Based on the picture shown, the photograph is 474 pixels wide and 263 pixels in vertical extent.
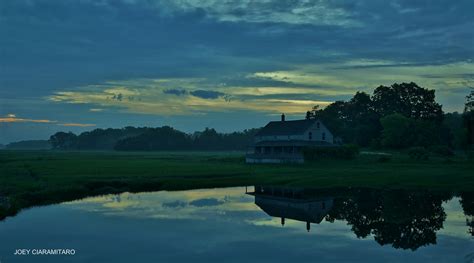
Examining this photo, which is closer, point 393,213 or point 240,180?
point 393,213

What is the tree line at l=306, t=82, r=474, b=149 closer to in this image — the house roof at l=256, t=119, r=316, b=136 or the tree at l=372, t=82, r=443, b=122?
the tree at l=372, t=82, r=443, b=122

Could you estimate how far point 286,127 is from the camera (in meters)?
85.2

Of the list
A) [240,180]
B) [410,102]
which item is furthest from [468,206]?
[410,102]

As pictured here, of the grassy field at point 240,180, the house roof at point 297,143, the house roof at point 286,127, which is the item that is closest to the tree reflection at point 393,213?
the grassy field at point 240,180

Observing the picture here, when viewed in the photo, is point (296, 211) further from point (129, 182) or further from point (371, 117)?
point (371, 117)

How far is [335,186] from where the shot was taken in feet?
159

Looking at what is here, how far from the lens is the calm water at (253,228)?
885 inches

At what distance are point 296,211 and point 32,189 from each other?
23.5 metres

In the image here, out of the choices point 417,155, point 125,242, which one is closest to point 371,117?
point 417,155

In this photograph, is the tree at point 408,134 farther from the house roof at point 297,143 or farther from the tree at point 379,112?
the house roof at point 297,143

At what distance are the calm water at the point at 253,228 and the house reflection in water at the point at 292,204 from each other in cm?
8

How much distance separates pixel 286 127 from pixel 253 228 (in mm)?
57174

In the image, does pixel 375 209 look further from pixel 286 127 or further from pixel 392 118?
pixel 392 118

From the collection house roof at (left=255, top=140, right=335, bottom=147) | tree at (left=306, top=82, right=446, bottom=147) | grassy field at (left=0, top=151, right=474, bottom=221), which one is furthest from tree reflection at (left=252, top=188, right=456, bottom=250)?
tree at (left=306, top=82, right=446, bottom=147)
